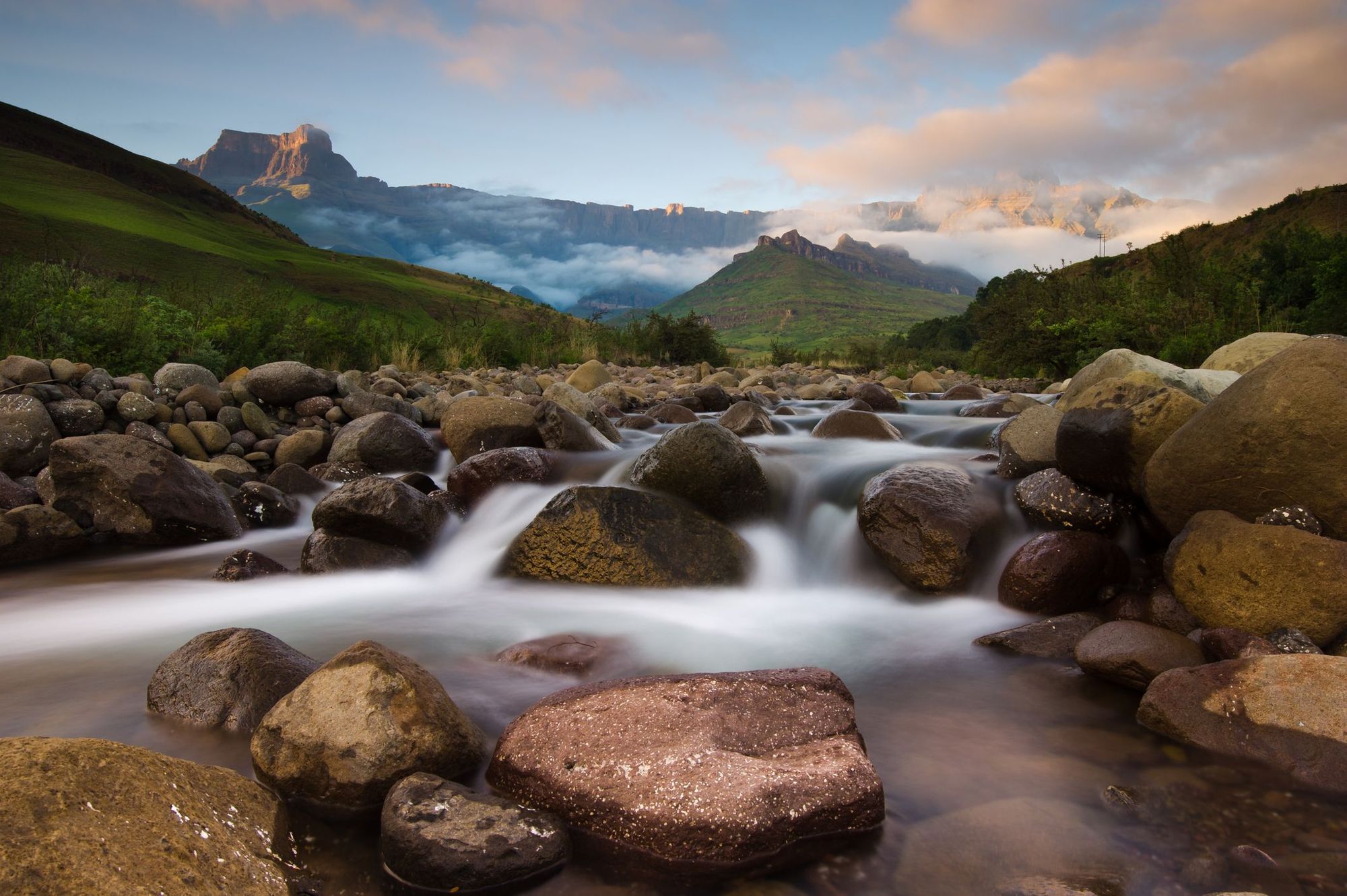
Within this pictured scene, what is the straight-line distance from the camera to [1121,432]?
6.78 metres

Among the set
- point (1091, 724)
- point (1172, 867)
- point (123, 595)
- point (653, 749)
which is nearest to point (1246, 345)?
point (1091, 724)

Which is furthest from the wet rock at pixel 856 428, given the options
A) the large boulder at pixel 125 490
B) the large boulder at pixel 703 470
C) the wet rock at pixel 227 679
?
the wet rock at pixel 227 679

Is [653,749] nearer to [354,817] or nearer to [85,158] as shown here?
[354,817]

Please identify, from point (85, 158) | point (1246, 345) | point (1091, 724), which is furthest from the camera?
point (85, 158)

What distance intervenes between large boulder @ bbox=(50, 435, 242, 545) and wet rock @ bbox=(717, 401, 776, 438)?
298 inches

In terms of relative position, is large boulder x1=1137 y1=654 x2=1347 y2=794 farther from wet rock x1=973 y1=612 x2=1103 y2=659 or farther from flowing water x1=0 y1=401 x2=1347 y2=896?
wet rock x1=973 y1=612 x2=1103 y2=659

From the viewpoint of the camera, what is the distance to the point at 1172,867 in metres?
3.23

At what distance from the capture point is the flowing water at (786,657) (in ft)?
11.1

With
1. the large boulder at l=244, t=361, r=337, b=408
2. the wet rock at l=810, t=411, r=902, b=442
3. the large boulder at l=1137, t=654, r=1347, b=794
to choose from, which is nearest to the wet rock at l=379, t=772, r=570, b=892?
the large boulder at l=1137, t=654, r=1347, b=794

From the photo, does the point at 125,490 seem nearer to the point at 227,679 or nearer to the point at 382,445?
the point at 382,445

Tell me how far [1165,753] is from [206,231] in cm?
9022

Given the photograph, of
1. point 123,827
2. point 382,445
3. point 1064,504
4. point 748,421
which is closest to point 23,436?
point 382,445

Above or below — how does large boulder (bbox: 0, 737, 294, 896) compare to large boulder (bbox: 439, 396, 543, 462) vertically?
below

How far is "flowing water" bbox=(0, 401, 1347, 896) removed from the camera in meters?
3.40
